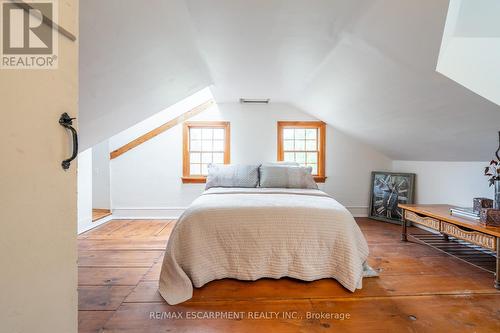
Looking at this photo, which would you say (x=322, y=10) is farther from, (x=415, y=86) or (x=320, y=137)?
(x=320, y=137)

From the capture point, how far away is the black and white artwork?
358 centimetres

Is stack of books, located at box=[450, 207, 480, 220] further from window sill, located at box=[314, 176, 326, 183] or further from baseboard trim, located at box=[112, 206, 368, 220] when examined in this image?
baseboard trim, located at box=[112, 206, 368, 220]

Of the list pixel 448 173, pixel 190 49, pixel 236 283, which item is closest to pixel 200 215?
pixel 236 283

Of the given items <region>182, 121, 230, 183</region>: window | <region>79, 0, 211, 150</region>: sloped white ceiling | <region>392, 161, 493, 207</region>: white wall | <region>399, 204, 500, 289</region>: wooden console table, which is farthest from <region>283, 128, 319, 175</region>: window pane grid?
<region>79, 0, 211, 150</region>: sloped white ceiling

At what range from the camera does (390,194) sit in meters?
3.77

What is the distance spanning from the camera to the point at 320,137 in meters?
4.09

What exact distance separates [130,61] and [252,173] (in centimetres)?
201

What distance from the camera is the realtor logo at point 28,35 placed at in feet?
1.80

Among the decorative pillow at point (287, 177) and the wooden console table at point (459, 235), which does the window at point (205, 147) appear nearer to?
the decorative pillow at point (287, 177)

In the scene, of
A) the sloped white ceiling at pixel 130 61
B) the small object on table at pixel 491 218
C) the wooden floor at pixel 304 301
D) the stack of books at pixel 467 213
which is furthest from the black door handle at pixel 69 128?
the stack of books at pixel 467 213

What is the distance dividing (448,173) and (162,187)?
423cm

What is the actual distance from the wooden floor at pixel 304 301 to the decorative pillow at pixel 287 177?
120 cm

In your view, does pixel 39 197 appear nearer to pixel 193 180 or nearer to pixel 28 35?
pixel 28 35

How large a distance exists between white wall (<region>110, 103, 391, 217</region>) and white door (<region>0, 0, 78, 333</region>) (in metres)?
3.38
